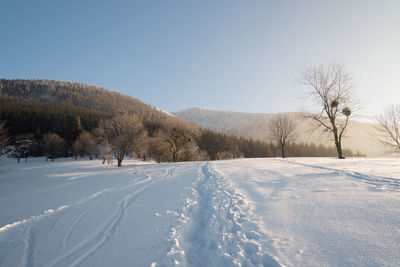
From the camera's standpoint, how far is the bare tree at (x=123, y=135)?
23.0 m

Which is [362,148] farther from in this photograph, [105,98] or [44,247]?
[105,98]

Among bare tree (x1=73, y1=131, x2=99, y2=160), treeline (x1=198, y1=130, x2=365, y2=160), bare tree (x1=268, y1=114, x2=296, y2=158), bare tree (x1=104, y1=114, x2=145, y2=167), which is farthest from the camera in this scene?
treeline (x1=198, y1=130, x2=365, y2=160)

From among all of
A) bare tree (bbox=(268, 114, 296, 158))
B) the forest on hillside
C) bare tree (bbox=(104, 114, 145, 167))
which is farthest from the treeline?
bare tree (bbox=(104, 114, 145, 167))

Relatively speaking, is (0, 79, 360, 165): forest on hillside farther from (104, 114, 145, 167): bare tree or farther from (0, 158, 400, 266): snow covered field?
(0, 158, 400, 266): snow covered field

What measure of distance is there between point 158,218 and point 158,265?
2.03 meters

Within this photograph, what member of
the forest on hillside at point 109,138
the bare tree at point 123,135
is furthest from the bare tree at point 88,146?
the bare tree at point 123,135

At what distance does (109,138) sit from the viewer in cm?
2388

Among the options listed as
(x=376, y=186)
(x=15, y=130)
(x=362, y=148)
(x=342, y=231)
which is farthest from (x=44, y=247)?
(x=362, y=148)

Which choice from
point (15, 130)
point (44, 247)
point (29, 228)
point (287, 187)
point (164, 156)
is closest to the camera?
point (44, 247)

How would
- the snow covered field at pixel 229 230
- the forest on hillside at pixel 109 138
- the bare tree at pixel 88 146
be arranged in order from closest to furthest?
the snow covered field at pixel 229 230 → the forest on hillside at pixel 109 138 → the bare tree at pixel 88 146

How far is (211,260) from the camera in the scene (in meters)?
2.82

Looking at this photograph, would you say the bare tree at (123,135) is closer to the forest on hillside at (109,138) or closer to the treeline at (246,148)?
the forest on hillside at (109,138)

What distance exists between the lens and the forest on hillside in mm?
24470

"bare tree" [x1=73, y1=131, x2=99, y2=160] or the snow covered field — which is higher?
"bare tree" [x1=73, y1=131, x2=99, y2=160]
